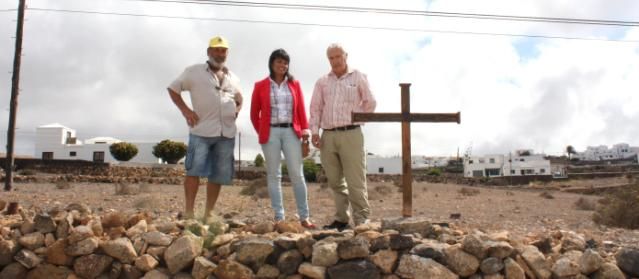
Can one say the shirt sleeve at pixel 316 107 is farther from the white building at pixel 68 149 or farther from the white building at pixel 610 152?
the white building at pixel 610 152

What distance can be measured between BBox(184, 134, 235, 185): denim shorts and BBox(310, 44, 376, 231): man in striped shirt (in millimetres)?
904

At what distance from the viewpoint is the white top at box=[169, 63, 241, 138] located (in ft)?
17.3

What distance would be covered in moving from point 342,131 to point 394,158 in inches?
2714

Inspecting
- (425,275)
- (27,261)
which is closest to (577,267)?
(425,275)

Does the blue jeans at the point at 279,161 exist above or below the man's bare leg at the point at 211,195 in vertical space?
above

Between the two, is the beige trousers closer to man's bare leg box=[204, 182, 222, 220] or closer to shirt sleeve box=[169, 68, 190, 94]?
man's bare leg box=[204, 182, 222, 220]

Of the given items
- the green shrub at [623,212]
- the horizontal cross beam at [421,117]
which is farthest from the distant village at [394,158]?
the horizontal cross beam at [421,117]

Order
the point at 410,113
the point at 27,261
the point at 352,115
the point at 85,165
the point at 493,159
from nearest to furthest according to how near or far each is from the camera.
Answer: the point at 27,261
the point at 352,115
the point at 410,113
the point at 85,165
the point at 493,159

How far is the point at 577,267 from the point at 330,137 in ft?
8.06

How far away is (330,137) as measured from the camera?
5.25 meters

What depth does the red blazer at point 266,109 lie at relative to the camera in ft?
16.9

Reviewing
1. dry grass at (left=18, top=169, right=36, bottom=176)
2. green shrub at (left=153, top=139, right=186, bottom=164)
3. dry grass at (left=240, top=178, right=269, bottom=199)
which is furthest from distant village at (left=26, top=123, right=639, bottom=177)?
dry grass at (left=240, top=178, right=269, bottom=199)

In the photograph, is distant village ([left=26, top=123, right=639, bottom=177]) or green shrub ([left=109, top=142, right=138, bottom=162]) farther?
distant village ([left=26, top=123, right=639, bottom=177])

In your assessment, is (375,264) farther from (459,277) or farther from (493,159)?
(493,159)
